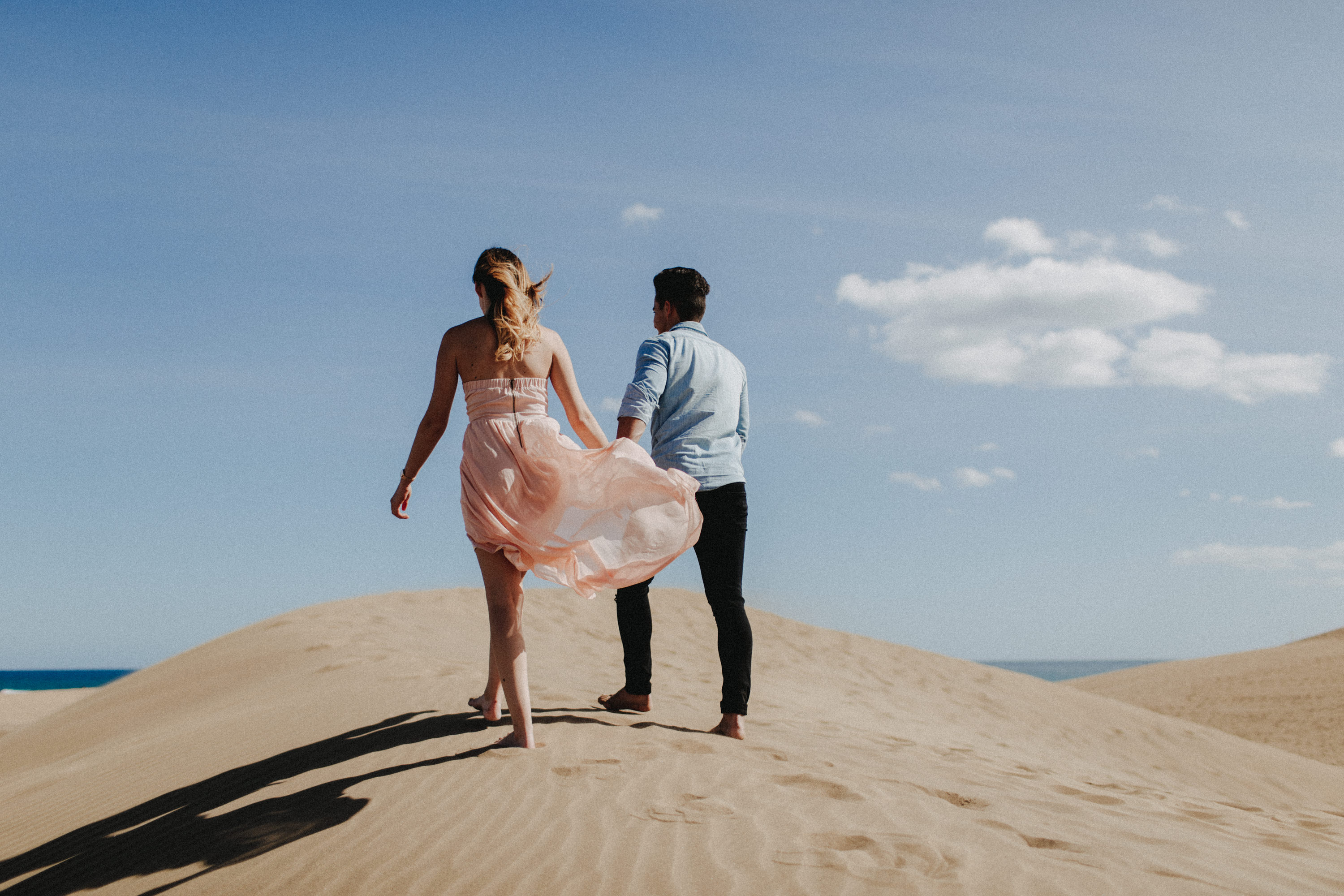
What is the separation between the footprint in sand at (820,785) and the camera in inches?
140

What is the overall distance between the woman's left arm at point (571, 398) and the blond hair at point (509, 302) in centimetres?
16

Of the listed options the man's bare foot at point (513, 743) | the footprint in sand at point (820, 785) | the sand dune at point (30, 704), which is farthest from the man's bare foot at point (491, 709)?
the sand dune at point (30, 704)

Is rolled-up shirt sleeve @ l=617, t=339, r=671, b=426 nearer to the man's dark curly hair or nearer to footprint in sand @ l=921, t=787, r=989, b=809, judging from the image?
the man's dark curly hair

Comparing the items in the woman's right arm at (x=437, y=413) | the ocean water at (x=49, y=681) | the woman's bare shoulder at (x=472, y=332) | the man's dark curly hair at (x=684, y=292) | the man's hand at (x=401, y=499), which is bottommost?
the ocean water at (x=49, y=681)

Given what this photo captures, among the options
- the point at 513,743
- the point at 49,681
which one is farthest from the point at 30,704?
the point at 49,681

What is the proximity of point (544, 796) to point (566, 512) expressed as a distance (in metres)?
1.19

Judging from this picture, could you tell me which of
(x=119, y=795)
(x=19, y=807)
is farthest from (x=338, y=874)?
(x=19, y=807)

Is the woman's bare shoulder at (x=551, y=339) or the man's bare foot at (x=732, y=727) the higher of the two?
the woman's bare shoulder at (x=551, y=339)

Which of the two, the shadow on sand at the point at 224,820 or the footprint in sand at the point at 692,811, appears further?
the shadow on sand at the point at 224,820

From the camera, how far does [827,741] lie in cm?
526

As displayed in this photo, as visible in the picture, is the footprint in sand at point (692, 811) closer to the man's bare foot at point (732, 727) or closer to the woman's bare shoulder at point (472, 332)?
the man's bare foot at point (732, 727)

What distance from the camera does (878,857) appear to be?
2893 millimetres

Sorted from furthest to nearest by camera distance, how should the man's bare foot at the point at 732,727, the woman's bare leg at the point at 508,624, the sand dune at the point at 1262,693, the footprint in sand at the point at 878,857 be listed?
the sand dune at the point at 1262,693
the man's bare foot at the point at 732,727
the woman's bare leg at the point at 508,624
the footprint in sand at the point at 878,857

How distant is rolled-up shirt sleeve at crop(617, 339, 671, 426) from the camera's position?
420 cm
